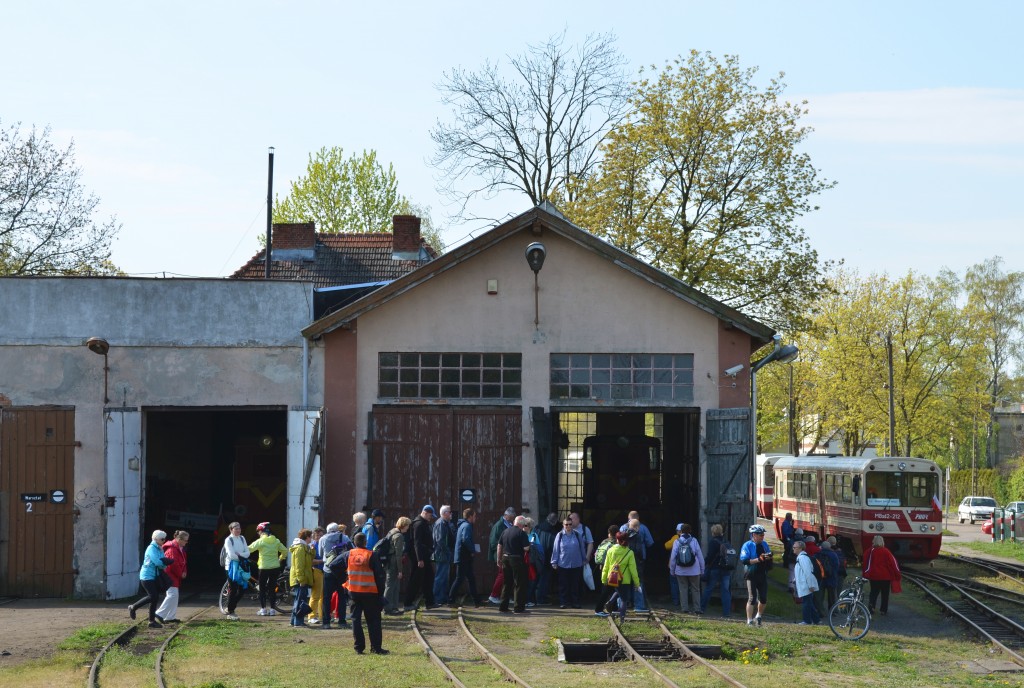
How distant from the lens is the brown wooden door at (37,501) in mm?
21266

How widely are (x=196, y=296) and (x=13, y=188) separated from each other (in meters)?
22.0

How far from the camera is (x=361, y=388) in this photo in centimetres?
2194

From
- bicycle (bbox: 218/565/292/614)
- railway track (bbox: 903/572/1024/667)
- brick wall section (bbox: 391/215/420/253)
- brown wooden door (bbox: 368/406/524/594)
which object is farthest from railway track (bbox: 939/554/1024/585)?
brick wall section (bbox: 391/215/420/253)

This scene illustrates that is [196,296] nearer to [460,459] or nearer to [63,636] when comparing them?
[460,459]

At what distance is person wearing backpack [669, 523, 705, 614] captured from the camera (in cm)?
1980

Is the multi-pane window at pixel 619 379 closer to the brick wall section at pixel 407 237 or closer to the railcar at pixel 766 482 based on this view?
the brick wall section at pixel 407 237

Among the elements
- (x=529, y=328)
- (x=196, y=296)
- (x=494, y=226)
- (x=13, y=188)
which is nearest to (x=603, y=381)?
(x=529, y=328)

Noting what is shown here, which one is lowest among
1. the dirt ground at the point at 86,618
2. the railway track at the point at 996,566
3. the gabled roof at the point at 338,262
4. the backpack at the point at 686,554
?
the railway track at the point at 996,566

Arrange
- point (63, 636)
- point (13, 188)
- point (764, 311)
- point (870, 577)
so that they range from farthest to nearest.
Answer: point (13, 188), point (764, 311), point (870, 577), point (63, 636)

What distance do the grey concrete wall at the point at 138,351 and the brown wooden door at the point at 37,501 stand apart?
21 centimetres

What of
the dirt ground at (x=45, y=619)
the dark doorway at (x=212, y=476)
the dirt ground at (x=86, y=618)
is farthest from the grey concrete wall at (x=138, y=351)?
the dark doorway at (x=212, y=476)

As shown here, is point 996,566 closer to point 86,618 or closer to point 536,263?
point 536,263

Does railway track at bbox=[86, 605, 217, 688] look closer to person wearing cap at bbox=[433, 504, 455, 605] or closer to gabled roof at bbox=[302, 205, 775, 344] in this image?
person wearing cap at bbox=[433, 504, 455, 605]

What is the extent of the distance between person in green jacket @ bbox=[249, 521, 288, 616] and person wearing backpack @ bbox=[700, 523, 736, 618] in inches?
278
